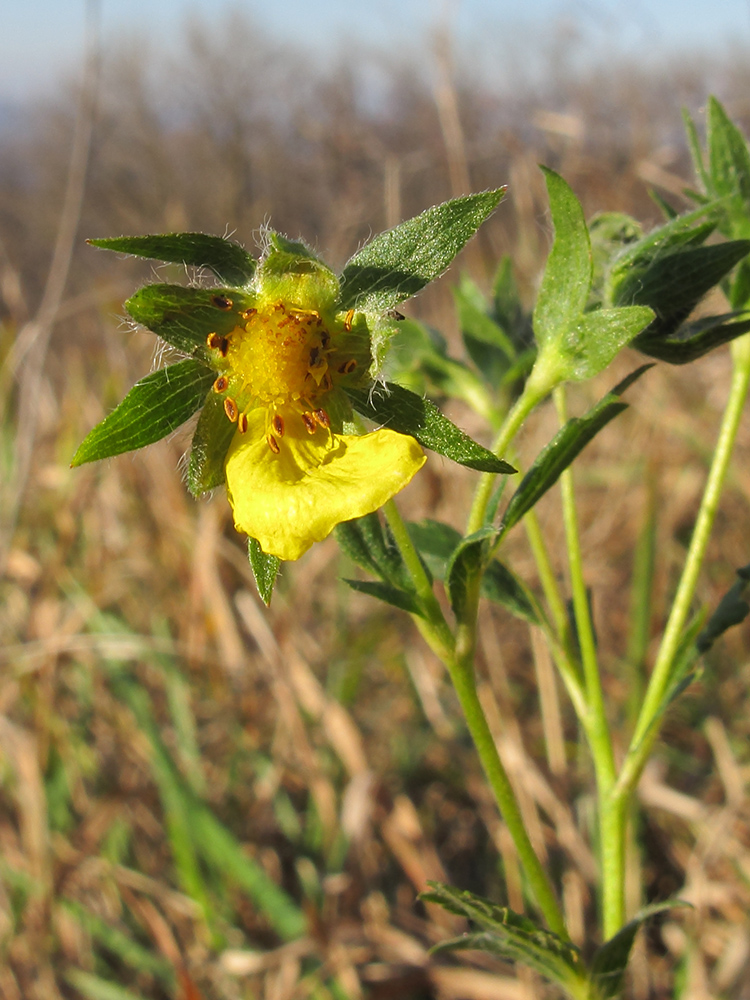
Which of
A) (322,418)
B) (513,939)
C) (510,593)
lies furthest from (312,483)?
(513,939)

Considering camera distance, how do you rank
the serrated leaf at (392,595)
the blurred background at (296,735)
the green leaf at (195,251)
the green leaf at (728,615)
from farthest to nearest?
1. the blurred background at (296,735)
2. the green leaf at (728,615)
3. the serrated leaf at (392,595)
4. the green leaf at (195,251)

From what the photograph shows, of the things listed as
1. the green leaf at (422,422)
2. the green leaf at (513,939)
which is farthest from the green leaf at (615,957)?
the green leaf at (422,422)

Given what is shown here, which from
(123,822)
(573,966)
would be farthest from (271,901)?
(573,966)

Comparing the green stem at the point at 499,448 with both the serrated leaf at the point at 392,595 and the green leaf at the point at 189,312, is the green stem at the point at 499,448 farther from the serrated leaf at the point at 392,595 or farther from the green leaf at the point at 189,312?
the green leaf at the point at 189,312

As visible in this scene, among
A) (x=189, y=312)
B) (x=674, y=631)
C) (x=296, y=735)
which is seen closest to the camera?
(x=189, y=312)

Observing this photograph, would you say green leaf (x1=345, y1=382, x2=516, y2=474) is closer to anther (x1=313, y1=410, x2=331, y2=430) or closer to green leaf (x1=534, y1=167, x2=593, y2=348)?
anther (x1=313, y1=410, x2=331, y2=430)

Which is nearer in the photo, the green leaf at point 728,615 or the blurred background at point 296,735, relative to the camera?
the green leaf at point 728,615

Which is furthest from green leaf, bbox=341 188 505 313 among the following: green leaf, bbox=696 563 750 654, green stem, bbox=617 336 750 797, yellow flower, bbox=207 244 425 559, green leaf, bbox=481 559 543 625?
green leaf, bbox=696 563 750 654

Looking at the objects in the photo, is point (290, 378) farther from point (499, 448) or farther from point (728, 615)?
point (728, 615)
